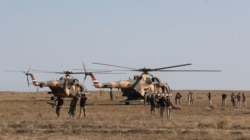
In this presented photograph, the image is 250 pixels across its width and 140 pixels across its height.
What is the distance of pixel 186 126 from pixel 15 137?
8606 mm

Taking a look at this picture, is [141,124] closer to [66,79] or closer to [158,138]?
[158,138]

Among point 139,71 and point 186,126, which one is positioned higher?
point 139,71

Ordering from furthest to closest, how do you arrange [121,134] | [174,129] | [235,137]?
[174,129] < [121,134] < [235,137]

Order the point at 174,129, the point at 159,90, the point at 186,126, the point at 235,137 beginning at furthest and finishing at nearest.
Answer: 1. the point at 159,90
2. the point at 186,126
3. the point at 174,129
4. the point at 235,137

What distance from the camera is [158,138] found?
72.9 feet

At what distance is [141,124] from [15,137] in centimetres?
769

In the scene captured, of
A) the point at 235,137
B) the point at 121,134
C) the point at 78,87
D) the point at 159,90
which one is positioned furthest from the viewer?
the point at 78,87

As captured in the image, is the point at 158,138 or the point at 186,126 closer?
the point at 158,138

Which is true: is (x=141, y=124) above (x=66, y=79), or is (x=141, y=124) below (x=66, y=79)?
below

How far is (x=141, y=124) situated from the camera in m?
28.5

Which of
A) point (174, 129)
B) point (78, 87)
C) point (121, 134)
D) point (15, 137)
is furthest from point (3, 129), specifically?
point (78, 87)

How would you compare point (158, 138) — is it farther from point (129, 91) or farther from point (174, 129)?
point (129, 91)

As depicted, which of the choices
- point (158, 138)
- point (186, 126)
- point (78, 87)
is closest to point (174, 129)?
point (186, 126)

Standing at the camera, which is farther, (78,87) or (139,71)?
(78,87)
